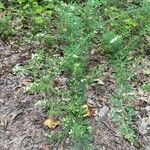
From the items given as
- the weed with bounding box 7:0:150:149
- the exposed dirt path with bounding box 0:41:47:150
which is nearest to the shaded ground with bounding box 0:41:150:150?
the exposed dirt path with bounding box 0:41:47:150

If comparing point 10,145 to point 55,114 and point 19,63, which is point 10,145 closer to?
point 55,114

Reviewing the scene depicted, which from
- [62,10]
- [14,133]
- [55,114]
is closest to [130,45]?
[62,10]

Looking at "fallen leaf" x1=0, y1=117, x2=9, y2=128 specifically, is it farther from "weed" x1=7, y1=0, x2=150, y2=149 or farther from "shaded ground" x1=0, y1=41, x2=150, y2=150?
"weed" x1=7, y1=0, x2=150, y2=149

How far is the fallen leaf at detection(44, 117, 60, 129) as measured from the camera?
4.34 meters

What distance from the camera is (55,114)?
14.3 ft

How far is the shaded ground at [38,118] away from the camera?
4.23 meters

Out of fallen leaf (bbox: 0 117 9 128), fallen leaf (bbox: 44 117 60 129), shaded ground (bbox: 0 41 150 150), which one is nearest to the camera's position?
shaded ground (bbox: 0 41 150 150)

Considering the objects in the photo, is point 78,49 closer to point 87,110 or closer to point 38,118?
point 87,110

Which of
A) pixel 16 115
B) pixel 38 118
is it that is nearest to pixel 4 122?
pixel 16 115

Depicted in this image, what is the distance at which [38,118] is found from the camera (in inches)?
177

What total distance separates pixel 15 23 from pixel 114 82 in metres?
1.88

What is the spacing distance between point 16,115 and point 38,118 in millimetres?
274

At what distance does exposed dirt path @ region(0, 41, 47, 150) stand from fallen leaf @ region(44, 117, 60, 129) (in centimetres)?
9

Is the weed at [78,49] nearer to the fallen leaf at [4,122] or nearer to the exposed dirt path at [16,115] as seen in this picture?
the exposed dirt path at [16,115]
